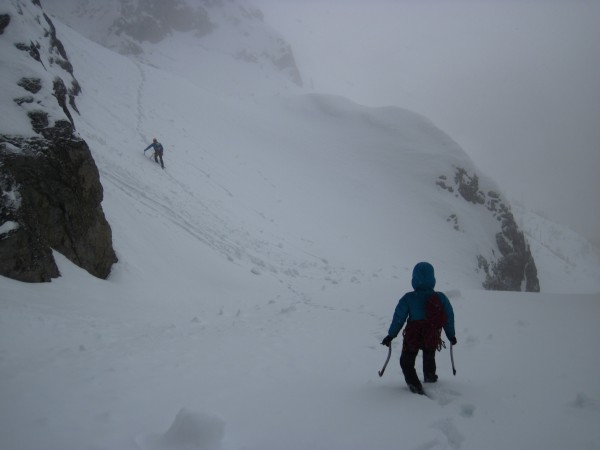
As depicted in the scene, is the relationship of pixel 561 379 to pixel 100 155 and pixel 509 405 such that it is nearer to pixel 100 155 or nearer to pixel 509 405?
pixel 509 405

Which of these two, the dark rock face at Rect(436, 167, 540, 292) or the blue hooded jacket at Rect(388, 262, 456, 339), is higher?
the dark rock face at Rect(436, 167, 540, 292)

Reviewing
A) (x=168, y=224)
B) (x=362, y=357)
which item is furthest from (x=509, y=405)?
(x=168, y=224)

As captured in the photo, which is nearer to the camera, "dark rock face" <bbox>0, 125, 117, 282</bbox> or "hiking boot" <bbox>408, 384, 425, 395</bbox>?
"hiking boot" <bbox>408, 384, 425, 395</bbox>

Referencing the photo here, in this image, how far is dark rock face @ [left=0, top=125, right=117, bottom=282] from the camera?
741cm

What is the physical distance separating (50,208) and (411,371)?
909 cm

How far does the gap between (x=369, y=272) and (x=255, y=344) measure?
15009 millimetres

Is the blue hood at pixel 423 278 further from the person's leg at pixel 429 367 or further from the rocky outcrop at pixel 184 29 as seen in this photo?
the rocky outcrop at pixel 184 29

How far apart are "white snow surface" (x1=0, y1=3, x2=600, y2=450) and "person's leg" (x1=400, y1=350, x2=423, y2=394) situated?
0.17m

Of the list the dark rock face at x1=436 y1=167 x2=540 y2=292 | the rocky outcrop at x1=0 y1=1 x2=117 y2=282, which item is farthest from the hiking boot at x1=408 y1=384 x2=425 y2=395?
the dark rock face at x1=436 y1=167 x2=540 y2=292

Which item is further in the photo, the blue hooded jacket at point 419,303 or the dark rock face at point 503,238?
the dark rock face at point 503,238

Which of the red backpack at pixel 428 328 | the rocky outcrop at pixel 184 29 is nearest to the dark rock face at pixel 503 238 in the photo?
the red backpack at pixel 428 328

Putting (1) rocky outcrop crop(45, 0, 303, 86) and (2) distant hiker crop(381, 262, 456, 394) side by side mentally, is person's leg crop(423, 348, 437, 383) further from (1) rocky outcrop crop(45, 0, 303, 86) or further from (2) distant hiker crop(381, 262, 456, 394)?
(1) rocky outcrop crop(45, 0, 303, 86)

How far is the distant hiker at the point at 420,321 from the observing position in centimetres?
444

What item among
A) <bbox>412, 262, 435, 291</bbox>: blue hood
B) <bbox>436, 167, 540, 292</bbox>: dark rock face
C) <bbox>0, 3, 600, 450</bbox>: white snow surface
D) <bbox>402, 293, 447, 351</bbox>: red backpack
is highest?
<bbox>436, 167, 540, 292</bbox>: dark rock face
